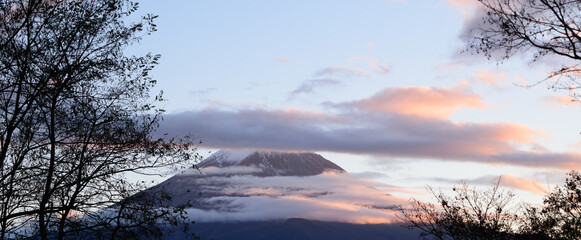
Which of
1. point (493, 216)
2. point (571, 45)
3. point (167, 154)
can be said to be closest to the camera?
point (571, 45)

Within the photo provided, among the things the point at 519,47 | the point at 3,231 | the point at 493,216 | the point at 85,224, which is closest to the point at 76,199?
the point at 85,224

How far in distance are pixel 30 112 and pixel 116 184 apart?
147 inches

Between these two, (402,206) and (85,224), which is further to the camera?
(402,206)

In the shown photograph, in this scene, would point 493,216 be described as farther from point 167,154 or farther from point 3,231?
point 3,231

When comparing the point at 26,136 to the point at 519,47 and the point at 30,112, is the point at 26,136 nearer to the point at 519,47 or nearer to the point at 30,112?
the point at 30,112

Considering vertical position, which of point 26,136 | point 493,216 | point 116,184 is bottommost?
point 493,216

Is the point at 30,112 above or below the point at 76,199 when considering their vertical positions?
above

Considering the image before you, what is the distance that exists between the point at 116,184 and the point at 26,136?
3376 mm

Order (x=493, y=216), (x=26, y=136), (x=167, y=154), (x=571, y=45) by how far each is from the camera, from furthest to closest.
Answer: (x=493, y=216) → (x=167, y=154) → (x=26, y=136) → (x=571, y=45)

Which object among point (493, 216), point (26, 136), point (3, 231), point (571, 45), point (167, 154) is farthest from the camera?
point (493, 216)

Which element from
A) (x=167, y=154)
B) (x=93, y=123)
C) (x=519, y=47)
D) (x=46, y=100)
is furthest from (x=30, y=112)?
(x=519, y=47)

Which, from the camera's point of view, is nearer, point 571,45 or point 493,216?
point 571,45

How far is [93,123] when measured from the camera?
923 inches

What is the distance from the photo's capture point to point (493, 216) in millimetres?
32938
